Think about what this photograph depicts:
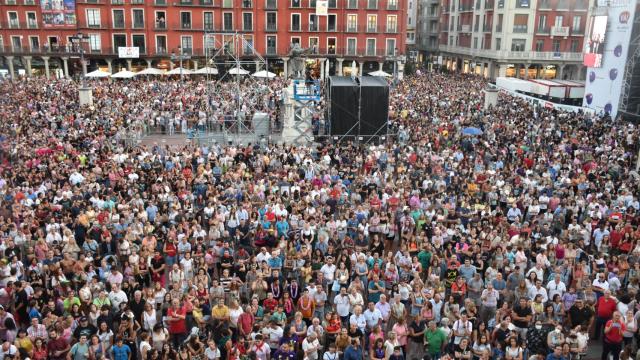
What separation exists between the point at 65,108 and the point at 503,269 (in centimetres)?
2413

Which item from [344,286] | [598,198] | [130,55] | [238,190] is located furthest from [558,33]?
[344,286]

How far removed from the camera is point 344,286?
416 inches

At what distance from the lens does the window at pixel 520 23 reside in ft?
173

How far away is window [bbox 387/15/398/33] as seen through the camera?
2083 inches

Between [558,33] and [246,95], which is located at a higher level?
[558,33]

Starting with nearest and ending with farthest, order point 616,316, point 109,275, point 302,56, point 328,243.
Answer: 1. point 616,316
2. point 109,275
3. point 328,243
4. point 302,56

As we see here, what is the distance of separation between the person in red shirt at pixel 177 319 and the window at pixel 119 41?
4623cm

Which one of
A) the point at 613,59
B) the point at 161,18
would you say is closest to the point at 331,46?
the point at 161,18

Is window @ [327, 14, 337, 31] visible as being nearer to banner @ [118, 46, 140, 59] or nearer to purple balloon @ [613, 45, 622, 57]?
banner @ [118, 46, 140, 59]

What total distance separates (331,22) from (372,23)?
3837 mm

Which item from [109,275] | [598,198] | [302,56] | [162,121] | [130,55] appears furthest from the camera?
[130,55]

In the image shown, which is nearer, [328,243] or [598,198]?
[328,243]

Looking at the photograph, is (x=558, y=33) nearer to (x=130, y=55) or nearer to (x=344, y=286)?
(x=130, y=55)

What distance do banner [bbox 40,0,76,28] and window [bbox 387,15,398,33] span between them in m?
28.1
